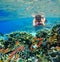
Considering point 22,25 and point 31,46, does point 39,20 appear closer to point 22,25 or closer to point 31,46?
point 22,25

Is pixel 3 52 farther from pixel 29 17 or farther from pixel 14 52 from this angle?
pixel 29 17

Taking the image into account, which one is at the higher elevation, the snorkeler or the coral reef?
the snorkeler

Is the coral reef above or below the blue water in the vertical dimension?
below

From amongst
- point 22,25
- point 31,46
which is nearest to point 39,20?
point 22,25

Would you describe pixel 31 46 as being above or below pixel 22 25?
below

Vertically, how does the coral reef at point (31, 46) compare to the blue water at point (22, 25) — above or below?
below

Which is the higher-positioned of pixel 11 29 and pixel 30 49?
pixel 11 29

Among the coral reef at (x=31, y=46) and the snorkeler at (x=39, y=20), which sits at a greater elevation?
the snorkeler at (x=39, y=20)

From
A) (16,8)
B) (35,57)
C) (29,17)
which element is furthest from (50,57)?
(16,8)
